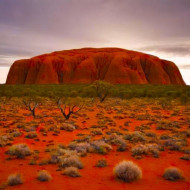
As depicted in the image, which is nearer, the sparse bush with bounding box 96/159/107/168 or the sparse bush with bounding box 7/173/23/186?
the sparse bush with bounding box 7/173/23/186

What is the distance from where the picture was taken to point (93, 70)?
4055 inches

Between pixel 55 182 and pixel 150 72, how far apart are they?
104 meters

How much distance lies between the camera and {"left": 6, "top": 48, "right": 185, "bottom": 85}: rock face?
9856cm

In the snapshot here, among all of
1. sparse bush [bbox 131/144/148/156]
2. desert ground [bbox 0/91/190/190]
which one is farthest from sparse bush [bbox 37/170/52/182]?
sparse bush [bbox 131/144/148/156]

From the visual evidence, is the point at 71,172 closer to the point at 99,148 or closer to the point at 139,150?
the point at 99,148

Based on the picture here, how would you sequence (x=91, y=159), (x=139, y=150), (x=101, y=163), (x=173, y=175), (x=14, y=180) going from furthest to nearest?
(x=139, y=150) < (x=91, y=159) < (x=101, y=163) < (x=173, y=175) < (x=14, y=180)

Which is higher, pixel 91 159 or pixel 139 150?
pixel 139 150

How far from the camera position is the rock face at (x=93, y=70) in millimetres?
98562

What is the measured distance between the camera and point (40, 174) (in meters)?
6.57

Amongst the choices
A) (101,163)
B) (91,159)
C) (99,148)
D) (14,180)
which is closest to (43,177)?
(14,180)

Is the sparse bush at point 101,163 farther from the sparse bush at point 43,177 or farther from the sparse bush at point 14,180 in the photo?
the sparse bush at point 14,180

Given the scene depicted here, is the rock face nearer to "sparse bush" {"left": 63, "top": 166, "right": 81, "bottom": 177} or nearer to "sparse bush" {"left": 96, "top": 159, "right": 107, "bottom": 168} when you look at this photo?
"sparse bush" {"left": 96, "top": 159, "right": 107, "bottom": 168}

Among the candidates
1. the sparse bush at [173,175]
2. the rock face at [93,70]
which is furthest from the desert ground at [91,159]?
the rock face at [93,70]

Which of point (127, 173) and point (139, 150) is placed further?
point (139, 150)
